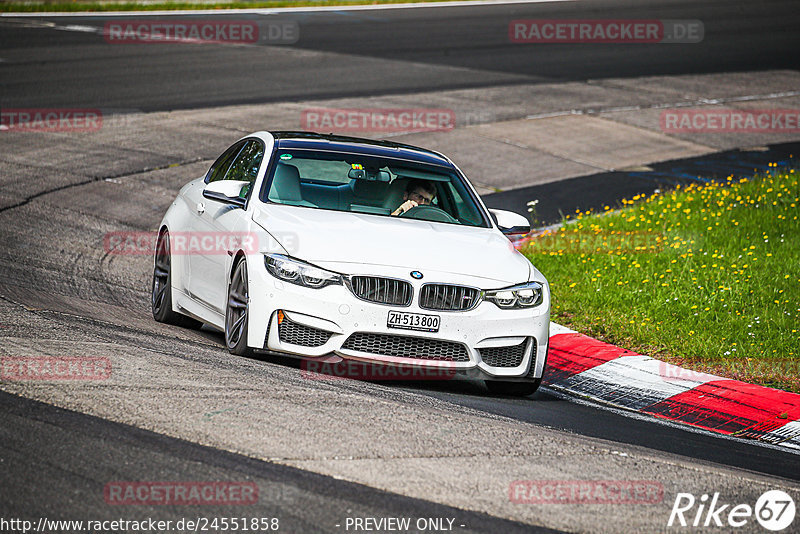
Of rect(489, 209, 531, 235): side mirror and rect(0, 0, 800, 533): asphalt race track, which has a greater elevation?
rect(489, 209, 531, 235): side mirror

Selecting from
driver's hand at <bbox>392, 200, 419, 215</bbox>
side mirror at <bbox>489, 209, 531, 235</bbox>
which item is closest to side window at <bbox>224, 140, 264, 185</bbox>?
driver's hand at <bbox>392, 200, 419, 215</bbox>

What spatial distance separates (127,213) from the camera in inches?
522

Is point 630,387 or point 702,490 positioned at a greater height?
point 702,490

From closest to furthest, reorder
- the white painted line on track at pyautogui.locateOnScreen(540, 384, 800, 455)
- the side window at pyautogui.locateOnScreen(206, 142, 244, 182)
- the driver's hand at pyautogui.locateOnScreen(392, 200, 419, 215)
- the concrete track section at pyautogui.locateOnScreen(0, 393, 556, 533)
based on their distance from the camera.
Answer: the concrete track section at pyautogui.locateOnScreen(0, 393, 556, 533) → the white painted line on track at pyautogui.locateOnScreen(540, 384, 800, 455) → the driver's hand at pyautogui.locateOnScreen(392, 200, 419, 215) → the side window at pyautogui.locateOnScreen(206, 142, 244, 182)

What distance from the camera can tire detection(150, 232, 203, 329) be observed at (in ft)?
29.5

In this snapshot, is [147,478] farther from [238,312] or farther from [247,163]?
[247,163]

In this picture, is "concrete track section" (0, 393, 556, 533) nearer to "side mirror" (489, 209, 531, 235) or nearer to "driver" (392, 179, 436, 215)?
"driver" (392, 179, 436, 215)

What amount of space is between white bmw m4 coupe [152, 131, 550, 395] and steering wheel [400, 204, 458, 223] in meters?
0.02

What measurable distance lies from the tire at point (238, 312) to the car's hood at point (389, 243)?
1.15 ft

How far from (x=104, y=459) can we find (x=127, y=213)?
28.5ft

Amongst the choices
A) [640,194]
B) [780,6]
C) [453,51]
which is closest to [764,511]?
[640,194]

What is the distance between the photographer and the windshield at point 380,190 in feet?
27.2

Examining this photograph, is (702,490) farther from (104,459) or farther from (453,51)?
(453,51)

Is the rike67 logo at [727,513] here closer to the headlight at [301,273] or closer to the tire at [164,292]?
the headlight at [301,273]
